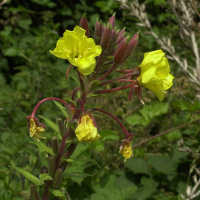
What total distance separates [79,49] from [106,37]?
0.12m

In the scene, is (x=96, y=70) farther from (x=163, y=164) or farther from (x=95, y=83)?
(x=163, y=164)

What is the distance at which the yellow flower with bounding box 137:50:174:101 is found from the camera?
99 centimetres

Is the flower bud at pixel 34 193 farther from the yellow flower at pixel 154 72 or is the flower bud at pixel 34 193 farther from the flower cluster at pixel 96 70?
the yellow flower at pixel 154 72

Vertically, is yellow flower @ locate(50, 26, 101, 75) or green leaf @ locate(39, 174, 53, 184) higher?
yellow flower @ locate(50, 26, 101, 75)

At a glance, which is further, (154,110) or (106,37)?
(154,110)

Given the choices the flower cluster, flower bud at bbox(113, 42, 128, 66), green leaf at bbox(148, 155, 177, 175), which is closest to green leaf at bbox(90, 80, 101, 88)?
the flower cluster

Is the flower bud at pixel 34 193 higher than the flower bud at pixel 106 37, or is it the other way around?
the flower bud at pixel 106 37

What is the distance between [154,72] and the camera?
3.23 feet

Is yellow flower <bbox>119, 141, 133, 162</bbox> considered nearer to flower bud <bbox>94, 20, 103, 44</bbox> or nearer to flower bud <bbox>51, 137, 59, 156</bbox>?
flower bud <bbox>51, 137, 59, 156</bbox>

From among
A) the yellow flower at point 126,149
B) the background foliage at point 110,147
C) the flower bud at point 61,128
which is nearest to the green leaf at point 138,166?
the background foliage at point 110,147

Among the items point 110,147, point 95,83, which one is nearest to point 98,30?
point 95,83

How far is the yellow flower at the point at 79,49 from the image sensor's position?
99 centimetres

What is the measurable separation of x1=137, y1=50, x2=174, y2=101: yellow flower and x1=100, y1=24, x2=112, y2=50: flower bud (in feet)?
0.58

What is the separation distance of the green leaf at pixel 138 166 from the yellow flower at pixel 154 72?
894mm
